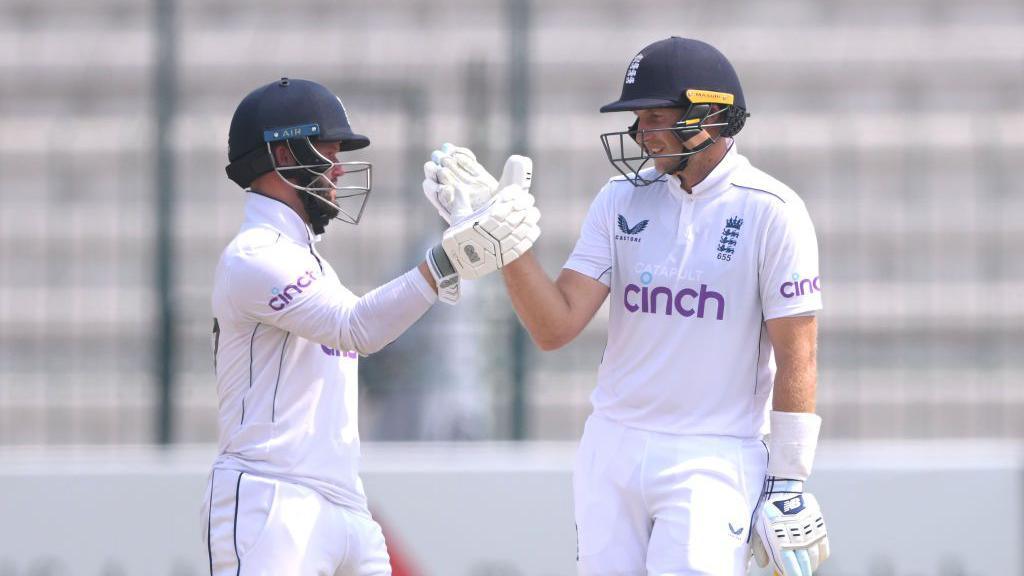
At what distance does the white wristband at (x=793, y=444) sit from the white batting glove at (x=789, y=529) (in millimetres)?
28

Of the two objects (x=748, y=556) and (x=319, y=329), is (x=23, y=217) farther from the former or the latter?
(x=748, y=556)

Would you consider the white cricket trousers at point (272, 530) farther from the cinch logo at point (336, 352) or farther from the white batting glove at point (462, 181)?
the white batting glove at point (462, 181)

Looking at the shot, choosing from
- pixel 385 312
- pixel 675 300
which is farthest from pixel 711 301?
pixel 385 312

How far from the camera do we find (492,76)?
655 centimetres

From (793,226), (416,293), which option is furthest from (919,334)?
(416,293)

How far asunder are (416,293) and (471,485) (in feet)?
7.66

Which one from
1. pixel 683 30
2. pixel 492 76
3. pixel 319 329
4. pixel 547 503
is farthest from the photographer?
pixel 683 30

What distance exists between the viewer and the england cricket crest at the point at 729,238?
3.90 m

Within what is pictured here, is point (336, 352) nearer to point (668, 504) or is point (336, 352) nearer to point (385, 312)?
point (385, 312)

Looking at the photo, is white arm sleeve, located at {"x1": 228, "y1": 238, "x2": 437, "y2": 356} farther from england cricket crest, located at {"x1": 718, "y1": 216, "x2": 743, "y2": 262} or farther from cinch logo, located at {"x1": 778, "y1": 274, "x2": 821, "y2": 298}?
cinch logo, located at {"x1": 778, "y1": 274, "x2": 821, "y2": 298}

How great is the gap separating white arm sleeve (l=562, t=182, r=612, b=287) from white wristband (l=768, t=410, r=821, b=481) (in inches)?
23.1

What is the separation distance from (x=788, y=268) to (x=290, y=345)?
125 cm

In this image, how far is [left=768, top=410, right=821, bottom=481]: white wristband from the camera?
3.82m

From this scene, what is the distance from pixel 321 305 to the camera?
3.70 m
